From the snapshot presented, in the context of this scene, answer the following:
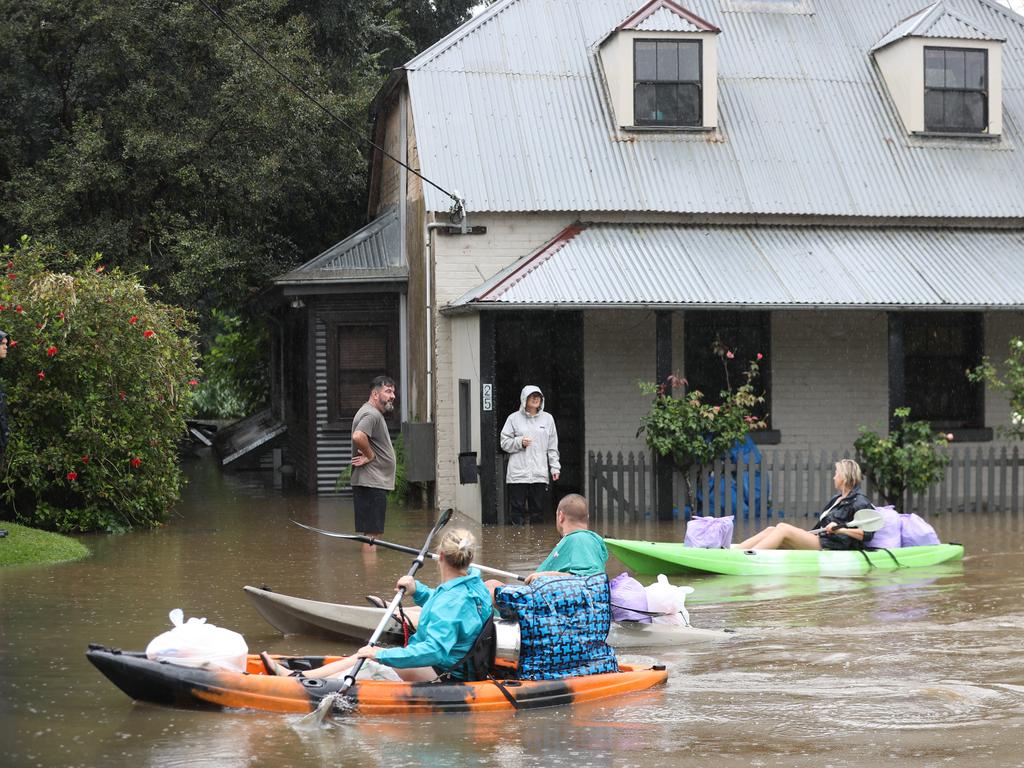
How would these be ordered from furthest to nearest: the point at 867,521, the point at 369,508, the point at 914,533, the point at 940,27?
1. the point at 940,27
2. the point at 369,508
3. the point at 914,533
4. the point at 867,521

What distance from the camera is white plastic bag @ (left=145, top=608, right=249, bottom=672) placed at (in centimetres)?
821

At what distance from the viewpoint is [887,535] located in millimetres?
13938

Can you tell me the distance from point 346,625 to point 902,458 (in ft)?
34.3

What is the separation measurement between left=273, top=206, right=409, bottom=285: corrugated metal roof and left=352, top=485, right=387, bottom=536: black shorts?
7.07 metres

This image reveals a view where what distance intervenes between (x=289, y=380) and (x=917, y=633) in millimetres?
17315

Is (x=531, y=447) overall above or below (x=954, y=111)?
below

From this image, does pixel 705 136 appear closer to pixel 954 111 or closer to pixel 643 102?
pixel 643 102

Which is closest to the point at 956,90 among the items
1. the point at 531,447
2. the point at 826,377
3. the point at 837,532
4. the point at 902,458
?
the point at 826,377

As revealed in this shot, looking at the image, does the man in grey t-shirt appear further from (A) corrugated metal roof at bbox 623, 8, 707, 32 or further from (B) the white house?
(A) corrugated metal roof at bbox 623, 8, 707, 32

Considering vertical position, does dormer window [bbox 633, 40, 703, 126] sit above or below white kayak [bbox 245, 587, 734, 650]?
above

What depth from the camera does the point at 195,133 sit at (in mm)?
23172

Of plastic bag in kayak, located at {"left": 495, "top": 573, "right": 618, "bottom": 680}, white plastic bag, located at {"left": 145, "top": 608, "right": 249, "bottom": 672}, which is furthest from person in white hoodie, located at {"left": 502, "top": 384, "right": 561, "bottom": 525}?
white plastic bag, located at {"left": 145, "top": 608, "right": 249, "bottom": 672}

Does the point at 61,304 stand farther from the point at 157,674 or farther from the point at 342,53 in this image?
the point at 342,53

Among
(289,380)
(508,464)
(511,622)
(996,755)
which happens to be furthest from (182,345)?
(996,755)
